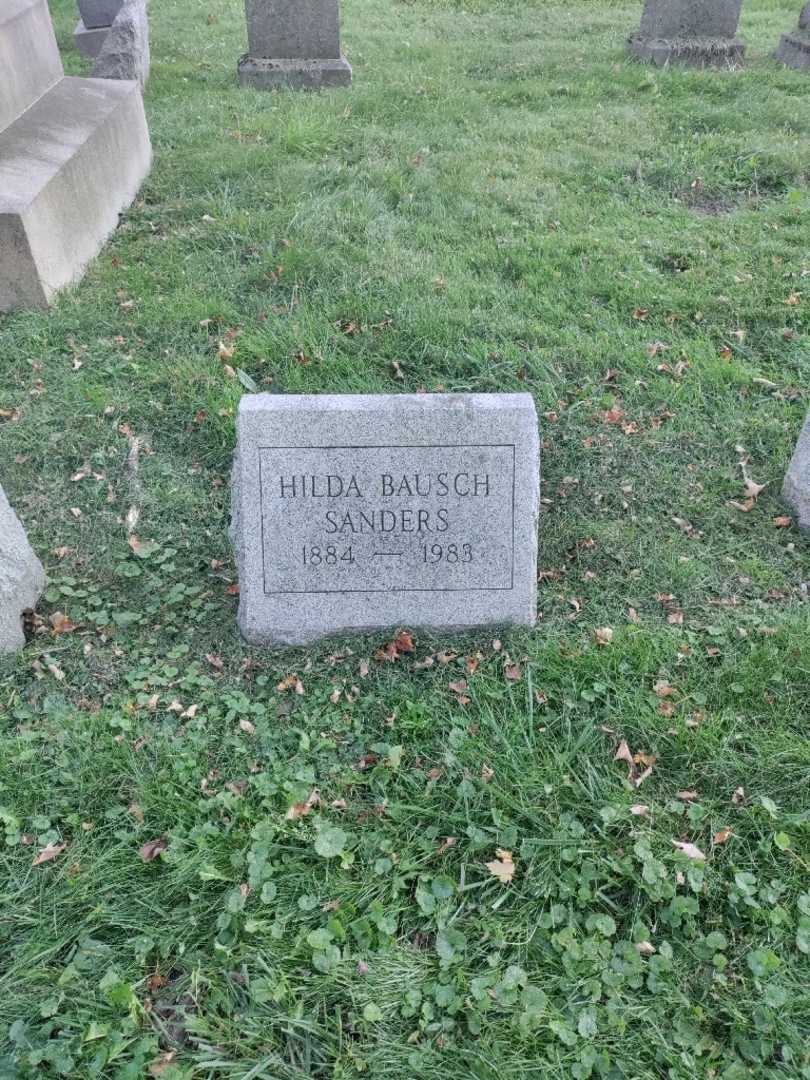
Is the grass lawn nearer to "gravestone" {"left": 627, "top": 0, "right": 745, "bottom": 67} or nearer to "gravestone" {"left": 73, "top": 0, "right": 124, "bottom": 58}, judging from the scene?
"gravestone" {"left": 627, "top": 0, "right": 745, "bottom": 67}

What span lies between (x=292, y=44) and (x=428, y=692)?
7705 mm

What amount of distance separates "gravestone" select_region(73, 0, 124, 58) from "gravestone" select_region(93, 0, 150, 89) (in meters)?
2.38

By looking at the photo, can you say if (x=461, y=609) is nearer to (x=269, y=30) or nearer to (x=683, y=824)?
(x=683, y=824)

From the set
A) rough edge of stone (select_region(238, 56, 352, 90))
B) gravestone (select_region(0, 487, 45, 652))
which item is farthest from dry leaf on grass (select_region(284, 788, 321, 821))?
rough edge of stone (select_region(238, 56, 352, 90))

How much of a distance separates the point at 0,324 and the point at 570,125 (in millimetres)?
4874

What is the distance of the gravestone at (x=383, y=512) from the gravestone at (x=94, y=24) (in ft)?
32.5

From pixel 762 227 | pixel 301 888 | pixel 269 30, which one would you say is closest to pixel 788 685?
pixel 301 888

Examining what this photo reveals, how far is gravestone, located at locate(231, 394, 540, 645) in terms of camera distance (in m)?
3.04

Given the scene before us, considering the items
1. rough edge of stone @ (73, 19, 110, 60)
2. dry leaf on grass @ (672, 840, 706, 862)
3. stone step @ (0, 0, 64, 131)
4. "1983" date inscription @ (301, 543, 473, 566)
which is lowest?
rough edge of stone @ (73, 19, 110, 60)

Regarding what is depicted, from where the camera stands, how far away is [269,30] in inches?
336

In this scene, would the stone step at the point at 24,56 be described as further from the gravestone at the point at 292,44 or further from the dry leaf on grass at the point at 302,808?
the dry leaf on grass at the point at 302,808

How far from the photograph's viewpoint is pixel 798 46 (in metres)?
8.86

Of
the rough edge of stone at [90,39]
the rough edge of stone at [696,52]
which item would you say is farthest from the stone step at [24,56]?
the rough edge of stone at [696,52]

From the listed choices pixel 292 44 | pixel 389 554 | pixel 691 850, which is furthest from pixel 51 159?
pixel 691 850
